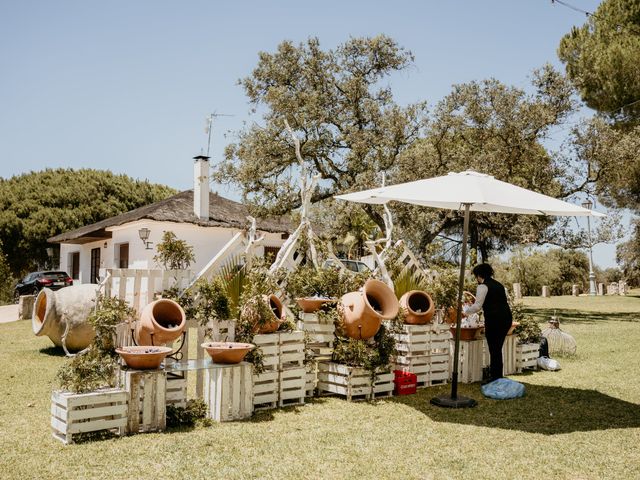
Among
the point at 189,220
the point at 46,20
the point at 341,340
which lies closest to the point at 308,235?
the point at 341,340

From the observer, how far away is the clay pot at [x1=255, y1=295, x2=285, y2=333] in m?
6.28

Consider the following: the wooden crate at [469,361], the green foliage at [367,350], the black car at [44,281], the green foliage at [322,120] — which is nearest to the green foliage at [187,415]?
the green foliage at [367,350]

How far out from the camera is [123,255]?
25.5 metres

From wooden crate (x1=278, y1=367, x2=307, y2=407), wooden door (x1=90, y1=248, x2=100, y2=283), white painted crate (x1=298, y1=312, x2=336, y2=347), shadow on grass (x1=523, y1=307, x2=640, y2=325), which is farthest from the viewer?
wooden door (x1=90, y1=248, x2=100, y2=283)

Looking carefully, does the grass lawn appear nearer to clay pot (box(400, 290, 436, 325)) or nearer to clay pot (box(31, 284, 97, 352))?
clay pot (box(400, 290, 436, 325))

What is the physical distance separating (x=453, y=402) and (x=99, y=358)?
3.66 m

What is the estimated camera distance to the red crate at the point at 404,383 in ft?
23.5

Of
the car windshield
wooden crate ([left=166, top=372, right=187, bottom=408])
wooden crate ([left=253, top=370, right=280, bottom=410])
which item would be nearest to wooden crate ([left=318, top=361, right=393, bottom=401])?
wooden crate ([left=253, top=370, right=280, bottom=410])

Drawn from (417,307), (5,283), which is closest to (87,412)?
(417,307)

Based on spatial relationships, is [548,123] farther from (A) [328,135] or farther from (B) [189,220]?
(B) [189,220]

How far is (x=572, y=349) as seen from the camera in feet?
33.7

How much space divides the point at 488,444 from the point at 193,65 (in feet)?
28.9

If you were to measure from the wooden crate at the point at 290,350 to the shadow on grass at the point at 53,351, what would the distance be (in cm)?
516

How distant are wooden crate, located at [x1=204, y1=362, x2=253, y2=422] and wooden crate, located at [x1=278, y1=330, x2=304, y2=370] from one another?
59 centimetres
